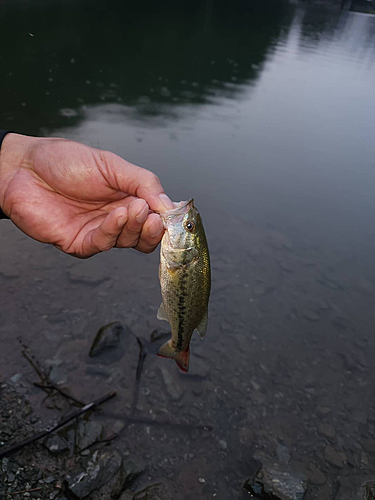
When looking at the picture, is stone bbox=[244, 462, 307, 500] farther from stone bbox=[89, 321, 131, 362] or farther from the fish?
stone bbox=[89, 321, 131, 362]

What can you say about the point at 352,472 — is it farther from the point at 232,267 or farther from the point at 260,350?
the point at 232,267

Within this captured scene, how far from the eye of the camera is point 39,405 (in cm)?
412

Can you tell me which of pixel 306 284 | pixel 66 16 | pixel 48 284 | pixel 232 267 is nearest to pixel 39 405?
pixel 48 284

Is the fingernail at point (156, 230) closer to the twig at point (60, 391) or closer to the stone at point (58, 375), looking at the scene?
the twig at point (60, 391)

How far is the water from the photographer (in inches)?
173

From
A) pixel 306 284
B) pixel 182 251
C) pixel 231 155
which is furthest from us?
pixel 231 155

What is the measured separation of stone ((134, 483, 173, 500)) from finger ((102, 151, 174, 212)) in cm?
265

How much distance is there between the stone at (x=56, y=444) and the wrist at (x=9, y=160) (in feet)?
7.18

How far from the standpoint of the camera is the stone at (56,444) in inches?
145

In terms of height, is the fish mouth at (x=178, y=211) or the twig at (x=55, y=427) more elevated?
the fish mouth at (x=178, y=211)

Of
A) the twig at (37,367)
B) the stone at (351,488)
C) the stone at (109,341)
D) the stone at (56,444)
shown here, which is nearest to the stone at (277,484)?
the stone at (351,488)

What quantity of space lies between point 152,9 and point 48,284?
31.7 m

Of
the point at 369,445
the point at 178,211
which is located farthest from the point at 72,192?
the point at 369,445

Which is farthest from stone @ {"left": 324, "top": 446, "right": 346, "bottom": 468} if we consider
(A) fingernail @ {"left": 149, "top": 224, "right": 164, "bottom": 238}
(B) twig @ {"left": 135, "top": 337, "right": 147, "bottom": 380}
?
(A) fingernail @ {"left": 149, "top": 224, "right": 164, "bottom": 238}
